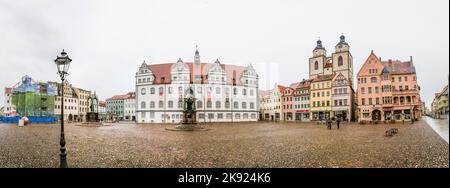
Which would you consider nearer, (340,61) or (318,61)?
(340,61)

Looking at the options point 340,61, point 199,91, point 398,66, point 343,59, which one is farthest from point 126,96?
point 398,66

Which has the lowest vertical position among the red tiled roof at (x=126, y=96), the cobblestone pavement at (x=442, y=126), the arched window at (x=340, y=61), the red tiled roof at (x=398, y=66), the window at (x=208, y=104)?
the cobblestone pavement at (x=442, y=126)

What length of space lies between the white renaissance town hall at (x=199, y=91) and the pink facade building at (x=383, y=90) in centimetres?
2034

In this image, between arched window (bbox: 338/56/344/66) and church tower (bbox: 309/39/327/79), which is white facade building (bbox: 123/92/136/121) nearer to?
church tower (bbox: 309/39/327/79)

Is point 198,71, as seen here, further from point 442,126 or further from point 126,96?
point 126,96

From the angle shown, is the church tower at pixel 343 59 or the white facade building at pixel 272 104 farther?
the white facade building at pixel 272 104

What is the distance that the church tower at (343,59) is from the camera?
5734 cm

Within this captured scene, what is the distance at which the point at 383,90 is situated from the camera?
4334 cm

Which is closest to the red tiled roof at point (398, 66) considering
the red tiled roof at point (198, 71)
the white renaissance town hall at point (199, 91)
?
the white renaissance town hall at point (199, 91)

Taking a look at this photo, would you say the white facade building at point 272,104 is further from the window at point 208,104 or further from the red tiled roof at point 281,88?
the window at point 208,104

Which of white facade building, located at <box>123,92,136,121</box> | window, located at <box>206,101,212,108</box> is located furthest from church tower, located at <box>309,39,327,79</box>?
white facade building, located at <box>123,92,136,121</box>

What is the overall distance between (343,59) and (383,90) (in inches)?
652
